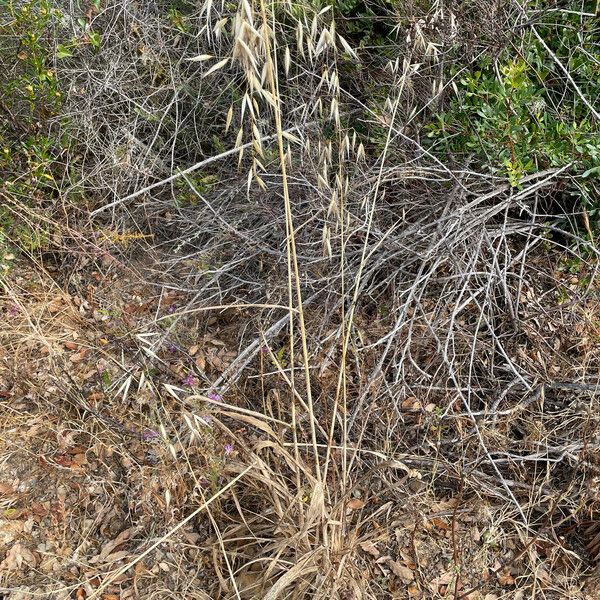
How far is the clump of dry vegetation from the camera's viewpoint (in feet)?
6.60

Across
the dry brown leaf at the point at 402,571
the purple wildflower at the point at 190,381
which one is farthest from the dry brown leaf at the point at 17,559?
the dry brown leaf at the point at 402,571

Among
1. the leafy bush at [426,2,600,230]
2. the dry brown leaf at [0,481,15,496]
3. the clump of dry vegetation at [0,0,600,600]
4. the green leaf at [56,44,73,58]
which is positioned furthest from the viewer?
the green leaf at [56,44,73,58]

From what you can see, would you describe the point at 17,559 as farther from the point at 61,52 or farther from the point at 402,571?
the point at 61,52

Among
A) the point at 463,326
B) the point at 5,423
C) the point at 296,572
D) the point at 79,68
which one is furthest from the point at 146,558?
the point at 79,68

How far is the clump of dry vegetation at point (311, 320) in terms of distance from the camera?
201cm

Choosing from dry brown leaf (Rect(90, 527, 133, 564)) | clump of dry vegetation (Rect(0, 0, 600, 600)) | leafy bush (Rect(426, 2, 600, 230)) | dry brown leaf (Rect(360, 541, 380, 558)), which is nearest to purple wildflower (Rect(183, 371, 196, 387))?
clump of dry vegetation (Rect(0, 0, 600, 600))

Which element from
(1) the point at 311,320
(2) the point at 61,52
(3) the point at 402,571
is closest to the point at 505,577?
(3) the point at 402,571

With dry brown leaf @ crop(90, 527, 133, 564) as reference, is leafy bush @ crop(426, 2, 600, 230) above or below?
above

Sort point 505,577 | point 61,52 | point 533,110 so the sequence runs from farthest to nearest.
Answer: point 61,52
point 533,110
point 505,577

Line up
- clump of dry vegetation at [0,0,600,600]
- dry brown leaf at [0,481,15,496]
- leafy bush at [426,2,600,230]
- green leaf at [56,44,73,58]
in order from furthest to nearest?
green leaf at [56,44,73,58], leafy bush at [426,2,600,230], dry brown leaf at [0,481,15,496], clump of dry vegetation at [0,0,600,600]

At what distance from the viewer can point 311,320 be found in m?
2.46

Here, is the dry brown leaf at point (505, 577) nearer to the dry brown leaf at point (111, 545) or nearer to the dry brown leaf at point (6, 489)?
the dry brown leaf at point (111, 545)

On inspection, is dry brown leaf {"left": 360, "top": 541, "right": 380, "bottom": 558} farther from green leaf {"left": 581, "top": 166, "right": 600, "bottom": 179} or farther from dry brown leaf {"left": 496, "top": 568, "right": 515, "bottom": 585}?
green leaf {"left": 581, "top": 166, "right": 600, "bottom": 179}

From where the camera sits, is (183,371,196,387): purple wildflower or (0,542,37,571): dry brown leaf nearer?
(0,542,37,571): dry brown leaf
